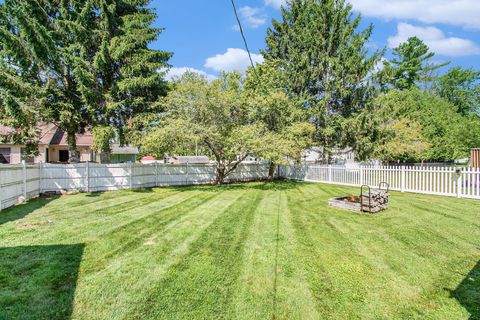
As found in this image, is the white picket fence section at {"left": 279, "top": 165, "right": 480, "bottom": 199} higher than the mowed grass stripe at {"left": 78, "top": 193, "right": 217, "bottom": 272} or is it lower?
higher

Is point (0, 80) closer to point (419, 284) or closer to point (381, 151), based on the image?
point (419, 284)

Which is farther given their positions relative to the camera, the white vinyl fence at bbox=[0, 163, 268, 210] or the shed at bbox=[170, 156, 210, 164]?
the shed at bbox=[170, 156, 210, 164]

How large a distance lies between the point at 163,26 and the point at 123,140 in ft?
21.1

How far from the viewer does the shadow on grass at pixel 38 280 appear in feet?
9.18

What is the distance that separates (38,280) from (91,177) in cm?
975

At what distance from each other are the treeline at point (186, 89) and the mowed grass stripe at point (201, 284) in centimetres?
816

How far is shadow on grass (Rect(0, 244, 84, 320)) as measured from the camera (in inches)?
110

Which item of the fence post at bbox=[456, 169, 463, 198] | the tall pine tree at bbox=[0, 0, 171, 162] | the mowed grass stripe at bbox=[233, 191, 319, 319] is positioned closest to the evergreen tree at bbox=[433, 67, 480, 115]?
the fence post at bbox=[456, 169, 463, 198]

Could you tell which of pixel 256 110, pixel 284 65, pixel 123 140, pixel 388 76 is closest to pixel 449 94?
pixel 388 76

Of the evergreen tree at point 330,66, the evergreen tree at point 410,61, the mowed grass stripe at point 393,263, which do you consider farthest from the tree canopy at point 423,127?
the mowed grass stripe at point 393,263

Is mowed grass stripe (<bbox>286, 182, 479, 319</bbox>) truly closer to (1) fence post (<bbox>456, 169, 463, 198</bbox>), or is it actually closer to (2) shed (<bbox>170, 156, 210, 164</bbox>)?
(1) fence post (<bbox>456, 169, 463, 198</bbox>)

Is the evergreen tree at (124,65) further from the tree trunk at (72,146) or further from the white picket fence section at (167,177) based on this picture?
the white picket fence section at (167,177)

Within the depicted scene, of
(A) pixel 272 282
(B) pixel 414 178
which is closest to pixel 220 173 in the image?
(B) pixel 414 178

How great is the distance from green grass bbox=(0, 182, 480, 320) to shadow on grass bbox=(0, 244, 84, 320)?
15 millimetres
